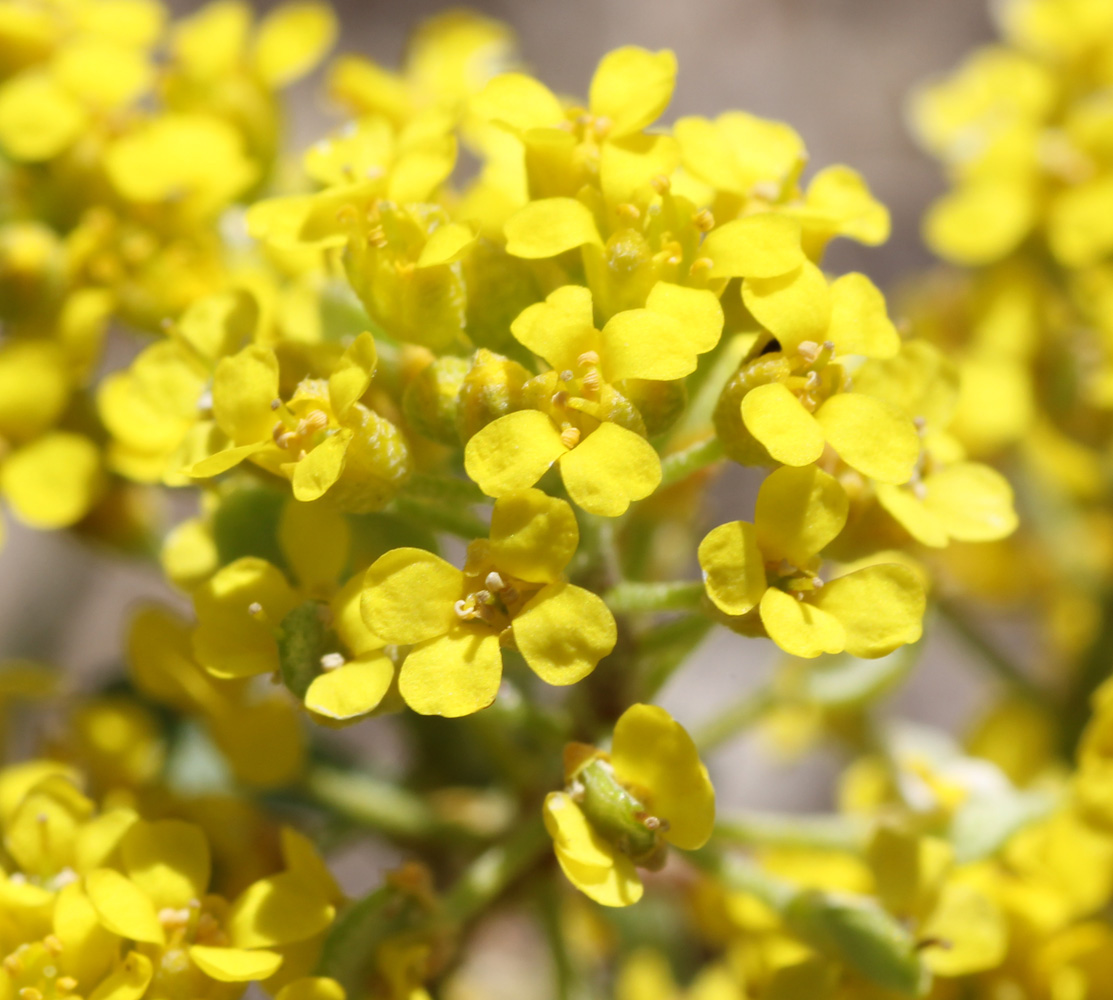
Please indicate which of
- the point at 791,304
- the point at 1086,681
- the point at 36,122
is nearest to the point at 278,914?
the point at 791,304

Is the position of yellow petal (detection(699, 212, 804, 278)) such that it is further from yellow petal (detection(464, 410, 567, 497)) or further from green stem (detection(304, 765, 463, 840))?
green stem (detection(304, 765, 463, 840))

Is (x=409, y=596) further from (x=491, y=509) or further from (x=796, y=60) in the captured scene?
(x=796, y=60)

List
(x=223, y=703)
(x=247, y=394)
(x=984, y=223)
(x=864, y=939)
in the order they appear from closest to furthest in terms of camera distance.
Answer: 1. (x=247, y=394)
2. (x=864, y=939)
3. (x=223, y=703)
4. (x=984, y=223)

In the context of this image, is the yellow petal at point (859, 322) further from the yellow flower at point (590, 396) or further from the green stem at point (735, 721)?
the green stem at point (735, 721)

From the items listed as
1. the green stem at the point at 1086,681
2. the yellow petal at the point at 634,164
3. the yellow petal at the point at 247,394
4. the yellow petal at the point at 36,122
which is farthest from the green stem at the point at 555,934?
the yellow petal at the point at 36,122

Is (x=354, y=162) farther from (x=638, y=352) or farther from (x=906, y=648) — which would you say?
(x=906, y=648)

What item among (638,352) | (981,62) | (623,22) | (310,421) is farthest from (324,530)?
(623,22)
